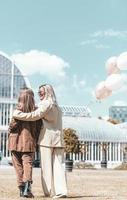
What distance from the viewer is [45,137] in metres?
10.7

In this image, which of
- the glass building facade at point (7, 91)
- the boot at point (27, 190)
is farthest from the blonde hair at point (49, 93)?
the glass building facade at point (7, 91)

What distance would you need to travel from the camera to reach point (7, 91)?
95188mm

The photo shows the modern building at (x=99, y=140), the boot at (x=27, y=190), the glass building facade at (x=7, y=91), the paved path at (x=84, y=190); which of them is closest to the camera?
the boot at (x=27, y=190)

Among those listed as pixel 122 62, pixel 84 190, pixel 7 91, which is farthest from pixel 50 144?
pixel 7 91

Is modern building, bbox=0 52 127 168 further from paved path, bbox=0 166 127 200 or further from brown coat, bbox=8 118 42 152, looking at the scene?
brown coat, bbox=8 118 42 152

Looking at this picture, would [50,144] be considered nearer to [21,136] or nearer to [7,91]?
[21,136]

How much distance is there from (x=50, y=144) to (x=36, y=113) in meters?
0.60

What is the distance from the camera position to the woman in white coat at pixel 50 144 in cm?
1067

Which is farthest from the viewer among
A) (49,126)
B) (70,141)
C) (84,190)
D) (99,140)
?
(99,140)

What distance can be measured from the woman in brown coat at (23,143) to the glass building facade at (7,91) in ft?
272

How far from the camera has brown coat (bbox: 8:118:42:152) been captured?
34.5 ft

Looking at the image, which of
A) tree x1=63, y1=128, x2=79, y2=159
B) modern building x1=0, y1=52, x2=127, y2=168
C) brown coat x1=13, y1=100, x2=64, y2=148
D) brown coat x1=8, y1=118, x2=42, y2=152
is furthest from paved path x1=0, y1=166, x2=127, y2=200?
modern building x1=0, y1=52, x2=127, y2=168

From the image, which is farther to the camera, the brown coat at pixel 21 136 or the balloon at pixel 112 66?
the balloon at pixel 112 66

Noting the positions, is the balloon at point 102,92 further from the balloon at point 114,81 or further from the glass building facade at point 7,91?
the glass building facade at point 7,91
